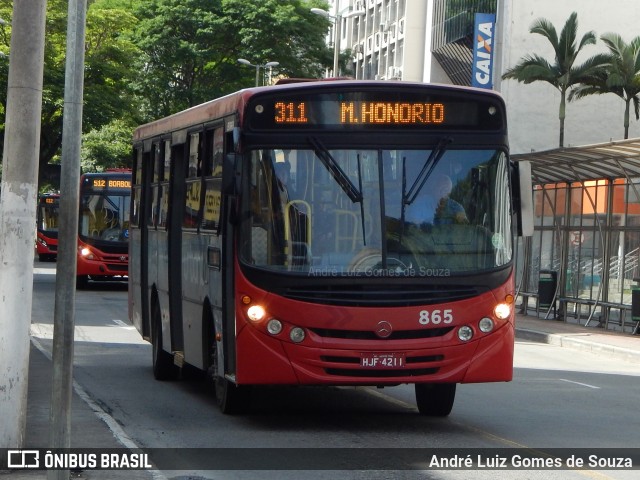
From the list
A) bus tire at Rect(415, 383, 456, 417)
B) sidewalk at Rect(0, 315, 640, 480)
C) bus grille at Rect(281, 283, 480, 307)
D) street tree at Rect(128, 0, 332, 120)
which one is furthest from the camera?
street tree at Rect(128, 0, 332, 120)

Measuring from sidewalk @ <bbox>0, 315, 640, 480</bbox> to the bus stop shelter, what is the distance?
2086 mm

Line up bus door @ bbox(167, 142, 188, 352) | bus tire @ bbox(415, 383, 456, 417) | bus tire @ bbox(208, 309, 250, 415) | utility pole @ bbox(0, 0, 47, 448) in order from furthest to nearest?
bus door @ bbox(167, 142, 188, 352) < bus tire @ bbox(415, 383, 456, 417) < bus tire @ bbox(208, 309, 250, 415) < utility pole @ bbox(0, 0, 47, 448)

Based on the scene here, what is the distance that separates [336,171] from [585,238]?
19.6m

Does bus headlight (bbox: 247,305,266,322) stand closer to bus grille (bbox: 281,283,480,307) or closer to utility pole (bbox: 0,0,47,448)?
bus grille (bbox: 281,283,480,307)

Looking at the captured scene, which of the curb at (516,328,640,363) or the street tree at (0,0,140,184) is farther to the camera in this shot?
the street tree at (0,0,140,184)

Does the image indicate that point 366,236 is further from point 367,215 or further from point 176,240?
point 176,240

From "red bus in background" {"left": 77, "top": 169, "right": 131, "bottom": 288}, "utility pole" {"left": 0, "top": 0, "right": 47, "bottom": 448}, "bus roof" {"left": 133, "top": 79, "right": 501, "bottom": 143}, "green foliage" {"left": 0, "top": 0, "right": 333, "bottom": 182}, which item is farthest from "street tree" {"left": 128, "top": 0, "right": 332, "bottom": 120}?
"utility pole" {"left": 0, "top": 0, "right": 47, "bottom": 448}

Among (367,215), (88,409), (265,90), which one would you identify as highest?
(265,90)

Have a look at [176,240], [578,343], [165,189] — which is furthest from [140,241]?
[578,343]

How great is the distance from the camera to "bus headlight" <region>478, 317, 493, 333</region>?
1136 cm

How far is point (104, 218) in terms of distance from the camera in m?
35.7

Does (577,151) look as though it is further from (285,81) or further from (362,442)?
→ (362,442)

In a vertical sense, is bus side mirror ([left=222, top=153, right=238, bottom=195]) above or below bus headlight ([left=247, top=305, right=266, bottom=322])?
above

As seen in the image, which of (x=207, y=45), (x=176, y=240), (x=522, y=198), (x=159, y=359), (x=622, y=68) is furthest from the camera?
(x=207, y=45)
